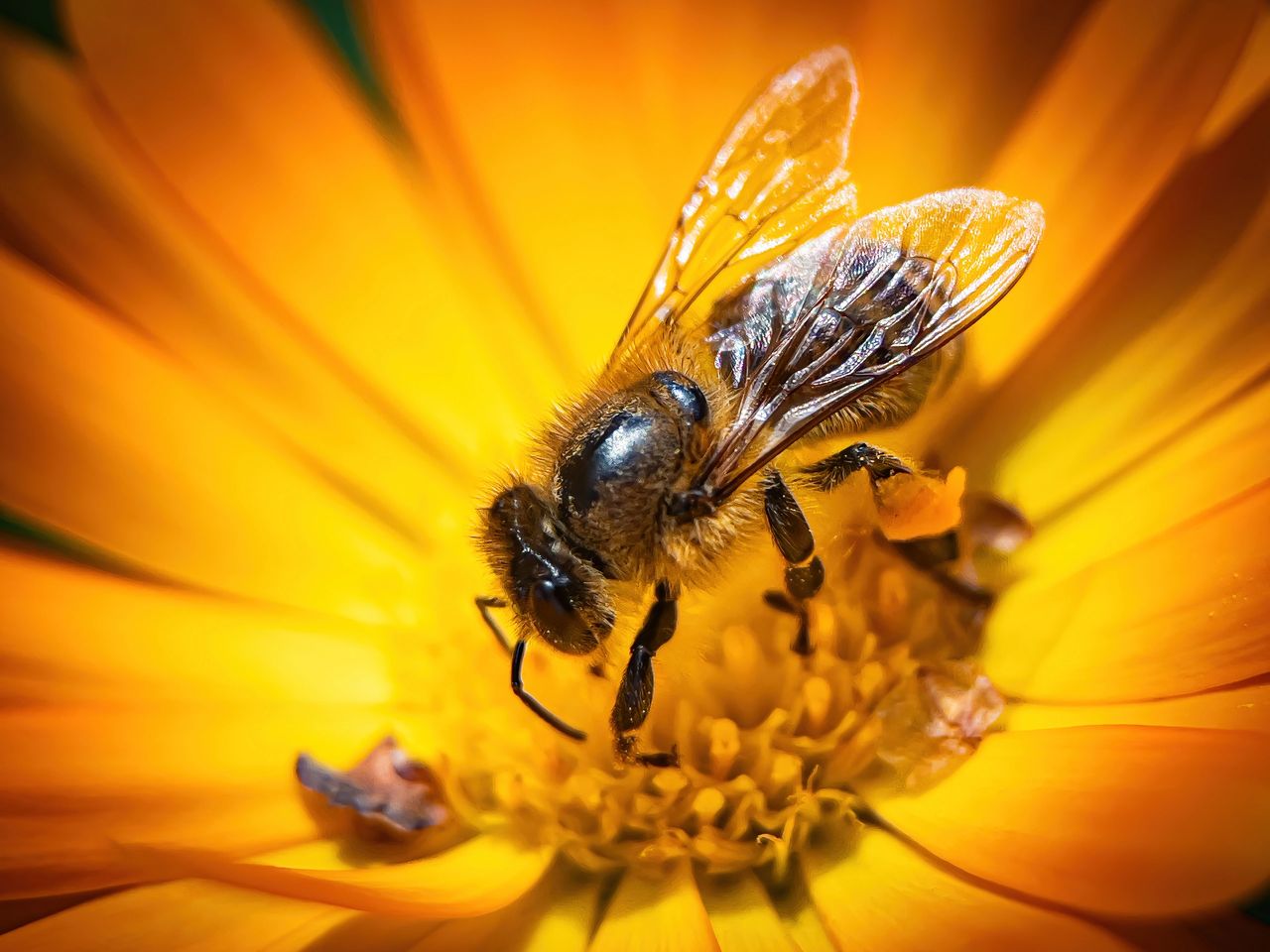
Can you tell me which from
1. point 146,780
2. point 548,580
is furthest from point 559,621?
point 146,780

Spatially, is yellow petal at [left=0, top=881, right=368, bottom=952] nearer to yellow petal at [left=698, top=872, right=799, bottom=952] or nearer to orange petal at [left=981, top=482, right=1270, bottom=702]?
yellow petal at [left=698, top=872, right=799, bottom=952]

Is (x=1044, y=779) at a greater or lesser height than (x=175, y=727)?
lesser

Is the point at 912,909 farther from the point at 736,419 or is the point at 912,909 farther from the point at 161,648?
the point at 161,648

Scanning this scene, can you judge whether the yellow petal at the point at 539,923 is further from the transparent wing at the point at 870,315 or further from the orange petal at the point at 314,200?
the orange petal at the point at 314,200

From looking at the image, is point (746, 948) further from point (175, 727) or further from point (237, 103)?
point (237, 103)

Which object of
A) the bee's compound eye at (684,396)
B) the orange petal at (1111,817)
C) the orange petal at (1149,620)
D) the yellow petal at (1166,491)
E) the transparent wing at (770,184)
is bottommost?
the orange petal at (1111,817)

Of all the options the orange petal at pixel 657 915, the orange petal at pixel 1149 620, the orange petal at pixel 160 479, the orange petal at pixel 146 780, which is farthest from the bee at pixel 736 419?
the orange petal at pixel 160 479

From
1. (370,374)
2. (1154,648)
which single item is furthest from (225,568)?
(1154,648)

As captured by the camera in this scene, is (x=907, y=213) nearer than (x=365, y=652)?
Yes
